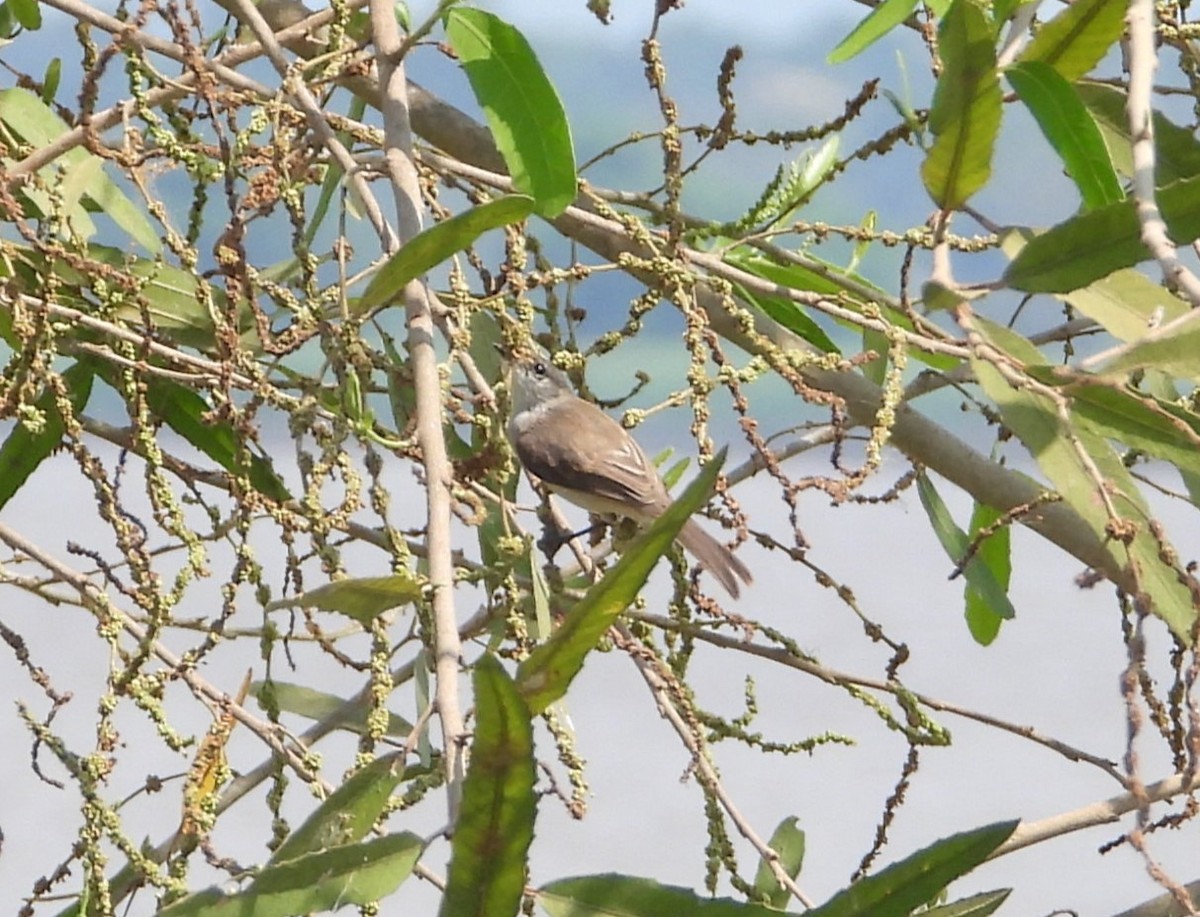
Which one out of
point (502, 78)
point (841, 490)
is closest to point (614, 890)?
point (841, 490)

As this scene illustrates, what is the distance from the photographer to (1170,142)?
158cm

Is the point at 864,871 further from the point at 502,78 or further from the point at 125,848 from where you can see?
the point at 502,78

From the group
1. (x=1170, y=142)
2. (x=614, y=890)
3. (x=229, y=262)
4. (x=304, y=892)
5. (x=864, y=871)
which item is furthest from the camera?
(x=1170, y=142)

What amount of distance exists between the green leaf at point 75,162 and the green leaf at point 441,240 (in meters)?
0.47

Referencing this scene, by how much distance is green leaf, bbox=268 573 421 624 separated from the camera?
1.06 metres

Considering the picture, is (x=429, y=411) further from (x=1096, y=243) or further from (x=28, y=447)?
(x=28, y=447)

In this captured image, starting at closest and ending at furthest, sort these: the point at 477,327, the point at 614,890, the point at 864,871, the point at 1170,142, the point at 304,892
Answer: the point at 304,892 → the point at 614,890 → the point at 864,871 → the point at 1170,142 → the point at 477,327

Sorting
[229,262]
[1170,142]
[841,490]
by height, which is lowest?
[841,490]

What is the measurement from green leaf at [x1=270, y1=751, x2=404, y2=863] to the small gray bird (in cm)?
124

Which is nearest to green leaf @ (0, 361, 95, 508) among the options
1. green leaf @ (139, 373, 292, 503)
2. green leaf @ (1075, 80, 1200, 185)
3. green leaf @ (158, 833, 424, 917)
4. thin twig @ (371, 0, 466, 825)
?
green leaf @ (139, 373, 292, 503)

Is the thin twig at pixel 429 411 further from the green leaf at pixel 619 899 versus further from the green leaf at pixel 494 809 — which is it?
the green leaf at pixel 619 899

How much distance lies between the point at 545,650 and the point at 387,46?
26.6 inches

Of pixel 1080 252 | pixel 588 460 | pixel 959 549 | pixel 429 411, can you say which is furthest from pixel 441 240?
pixel 588 460

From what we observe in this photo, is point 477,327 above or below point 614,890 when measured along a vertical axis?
above
